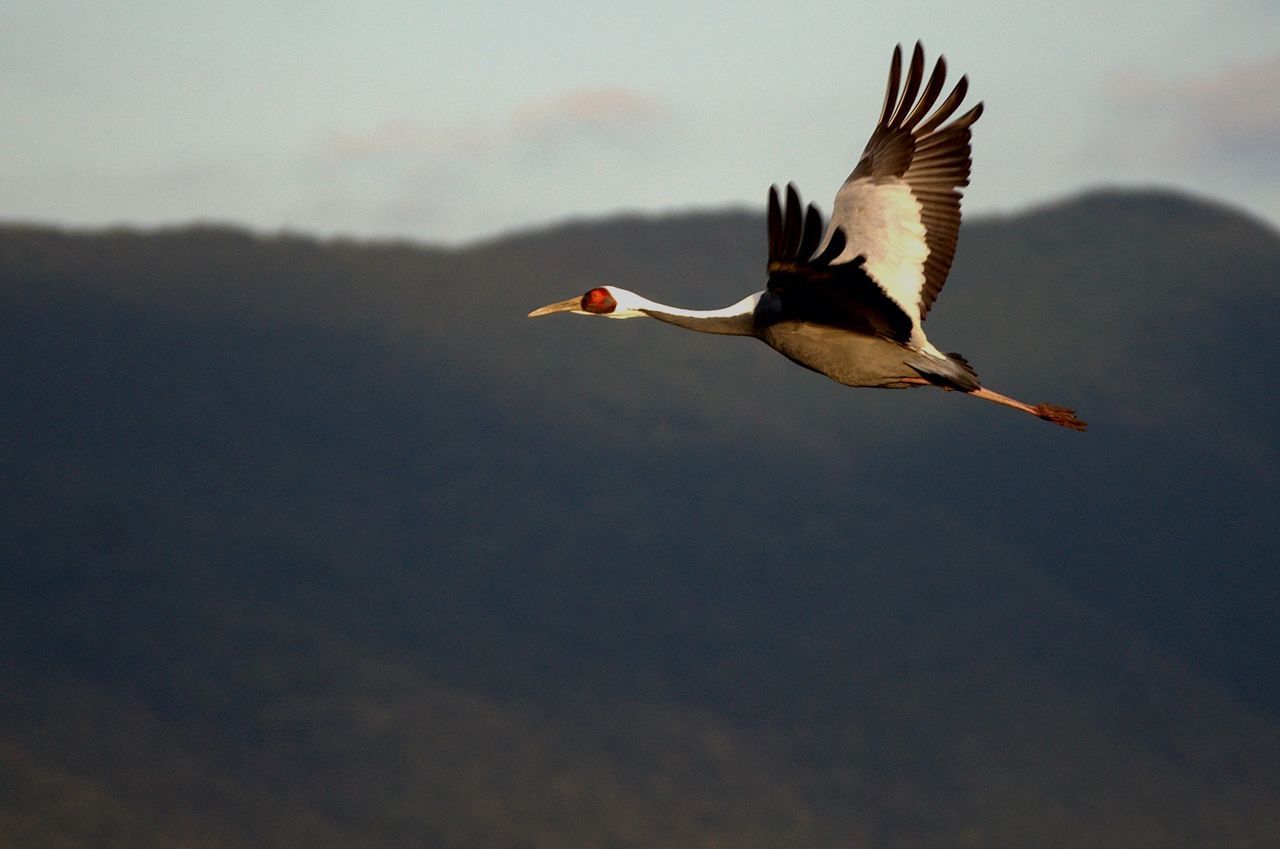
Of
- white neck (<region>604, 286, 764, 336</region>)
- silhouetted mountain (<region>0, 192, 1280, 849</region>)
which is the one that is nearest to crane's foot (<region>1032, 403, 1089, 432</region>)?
white neck (<region>604, 286, 764, 336</region>)

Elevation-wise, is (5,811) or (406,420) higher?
(406,420)

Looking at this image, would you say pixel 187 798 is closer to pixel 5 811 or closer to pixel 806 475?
pixel 5 811

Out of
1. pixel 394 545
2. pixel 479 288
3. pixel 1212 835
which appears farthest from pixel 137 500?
pixel 1212 835

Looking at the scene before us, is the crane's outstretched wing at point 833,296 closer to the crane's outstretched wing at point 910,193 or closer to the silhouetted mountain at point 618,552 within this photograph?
the crane's outstretched wing at point 910,193

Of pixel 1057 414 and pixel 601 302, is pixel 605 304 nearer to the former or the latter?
pixel 601 302

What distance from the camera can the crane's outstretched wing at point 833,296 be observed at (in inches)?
635

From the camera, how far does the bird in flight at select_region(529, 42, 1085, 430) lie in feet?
54.5

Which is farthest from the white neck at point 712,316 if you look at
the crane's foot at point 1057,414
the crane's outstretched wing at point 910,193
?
the crane's foot at point 1057,414

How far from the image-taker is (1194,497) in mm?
139750

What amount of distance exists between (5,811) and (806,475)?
66195 mm

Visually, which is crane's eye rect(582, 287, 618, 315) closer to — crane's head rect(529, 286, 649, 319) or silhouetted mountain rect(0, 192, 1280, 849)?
crane's head rect(529, 286, 649, 319)

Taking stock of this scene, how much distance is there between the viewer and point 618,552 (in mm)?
132500

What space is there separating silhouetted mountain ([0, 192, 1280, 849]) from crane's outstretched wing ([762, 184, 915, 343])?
84468 millimetres

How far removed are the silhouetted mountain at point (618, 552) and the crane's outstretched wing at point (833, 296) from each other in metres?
84.5
